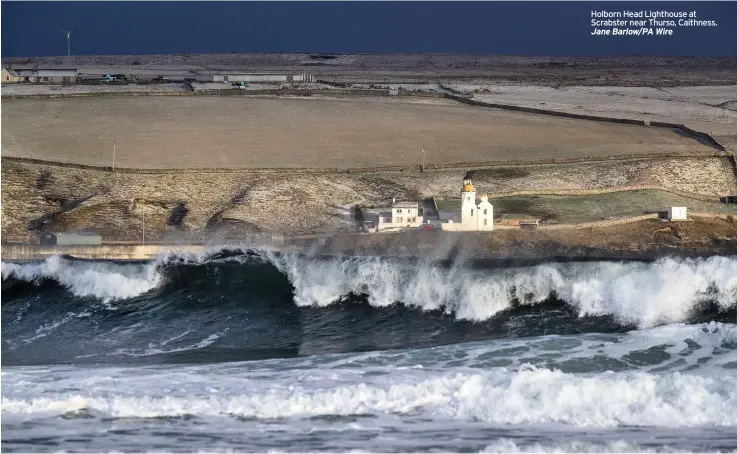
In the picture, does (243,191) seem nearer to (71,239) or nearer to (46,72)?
(71,239)

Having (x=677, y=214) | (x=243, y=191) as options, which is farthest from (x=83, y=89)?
(x=677, y=214)

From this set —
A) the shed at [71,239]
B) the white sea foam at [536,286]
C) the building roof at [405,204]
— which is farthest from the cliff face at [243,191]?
the white sea foam at [536,286]

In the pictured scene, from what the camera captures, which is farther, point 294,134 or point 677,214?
point 294,134

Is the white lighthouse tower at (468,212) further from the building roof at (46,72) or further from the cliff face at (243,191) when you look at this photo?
the building roof at (46,72)

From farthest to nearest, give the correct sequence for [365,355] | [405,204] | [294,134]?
[294,134], [405,204], [365,355]

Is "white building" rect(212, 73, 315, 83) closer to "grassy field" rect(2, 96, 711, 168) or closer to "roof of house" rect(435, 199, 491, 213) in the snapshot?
"grassy field" rect(2, 96, 711, 168)

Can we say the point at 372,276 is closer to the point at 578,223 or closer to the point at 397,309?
the point at 397,309

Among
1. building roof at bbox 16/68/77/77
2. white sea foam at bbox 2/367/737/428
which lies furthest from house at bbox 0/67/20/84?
white sea foam at bbox 2/367/737/428

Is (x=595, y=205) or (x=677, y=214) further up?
(x=595, y=205)
